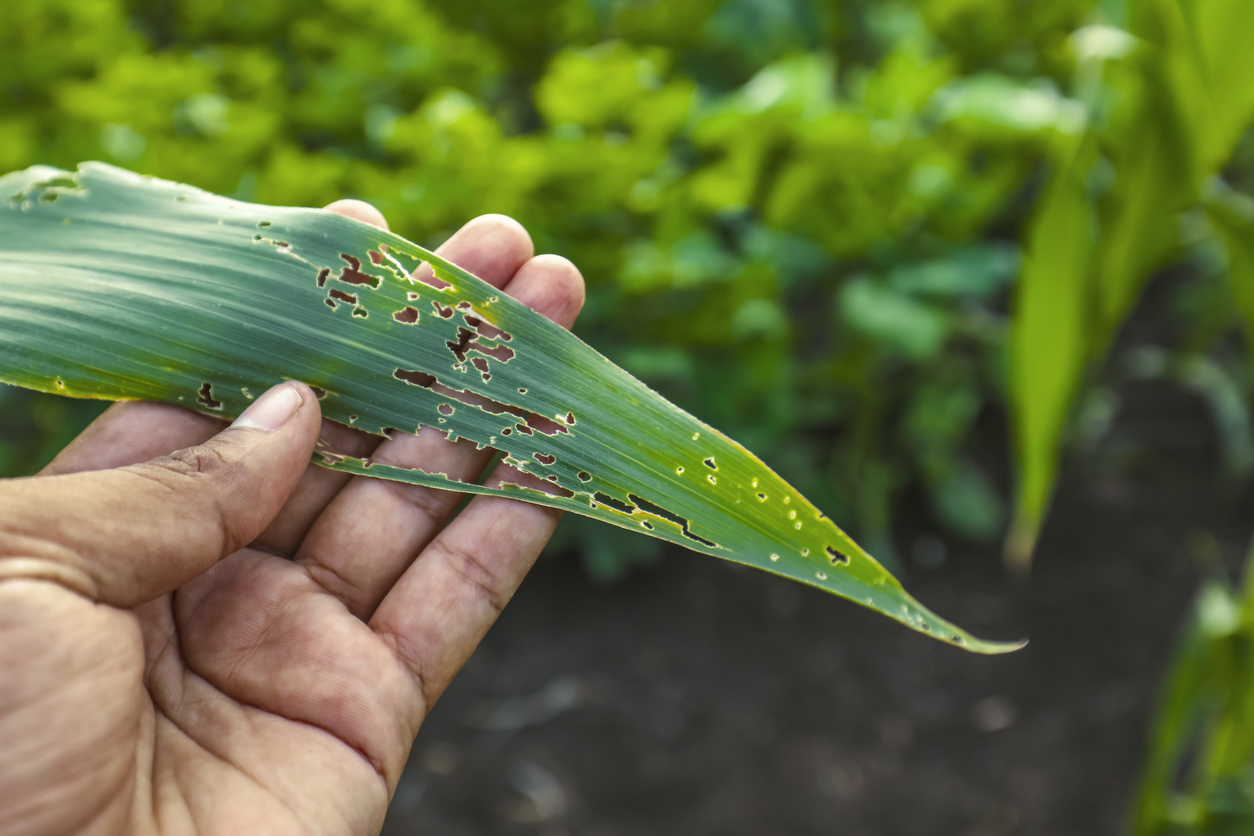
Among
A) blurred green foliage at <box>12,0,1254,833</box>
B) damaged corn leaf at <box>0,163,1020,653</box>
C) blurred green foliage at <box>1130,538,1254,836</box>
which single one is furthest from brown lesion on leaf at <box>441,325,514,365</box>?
blurred green foliage at <box>1130,538,1254,836</box>

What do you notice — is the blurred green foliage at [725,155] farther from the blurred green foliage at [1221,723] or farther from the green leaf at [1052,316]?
the blurred green foliage at [1221,723]

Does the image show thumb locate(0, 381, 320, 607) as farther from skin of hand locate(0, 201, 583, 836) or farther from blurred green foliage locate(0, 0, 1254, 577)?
blurred green foliage locate(0, 0, 1254, 577)

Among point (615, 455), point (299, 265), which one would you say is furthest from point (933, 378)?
point (299, 265)

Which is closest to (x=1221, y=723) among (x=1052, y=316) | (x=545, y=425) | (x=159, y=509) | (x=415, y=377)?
(x=1052, y=316)

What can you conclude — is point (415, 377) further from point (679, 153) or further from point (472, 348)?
point (679, 153)

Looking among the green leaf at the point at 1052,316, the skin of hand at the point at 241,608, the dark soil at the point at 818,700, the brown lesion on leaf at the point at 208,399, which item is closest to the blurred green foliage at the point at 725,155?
the green leaf at the point at 1052,316
